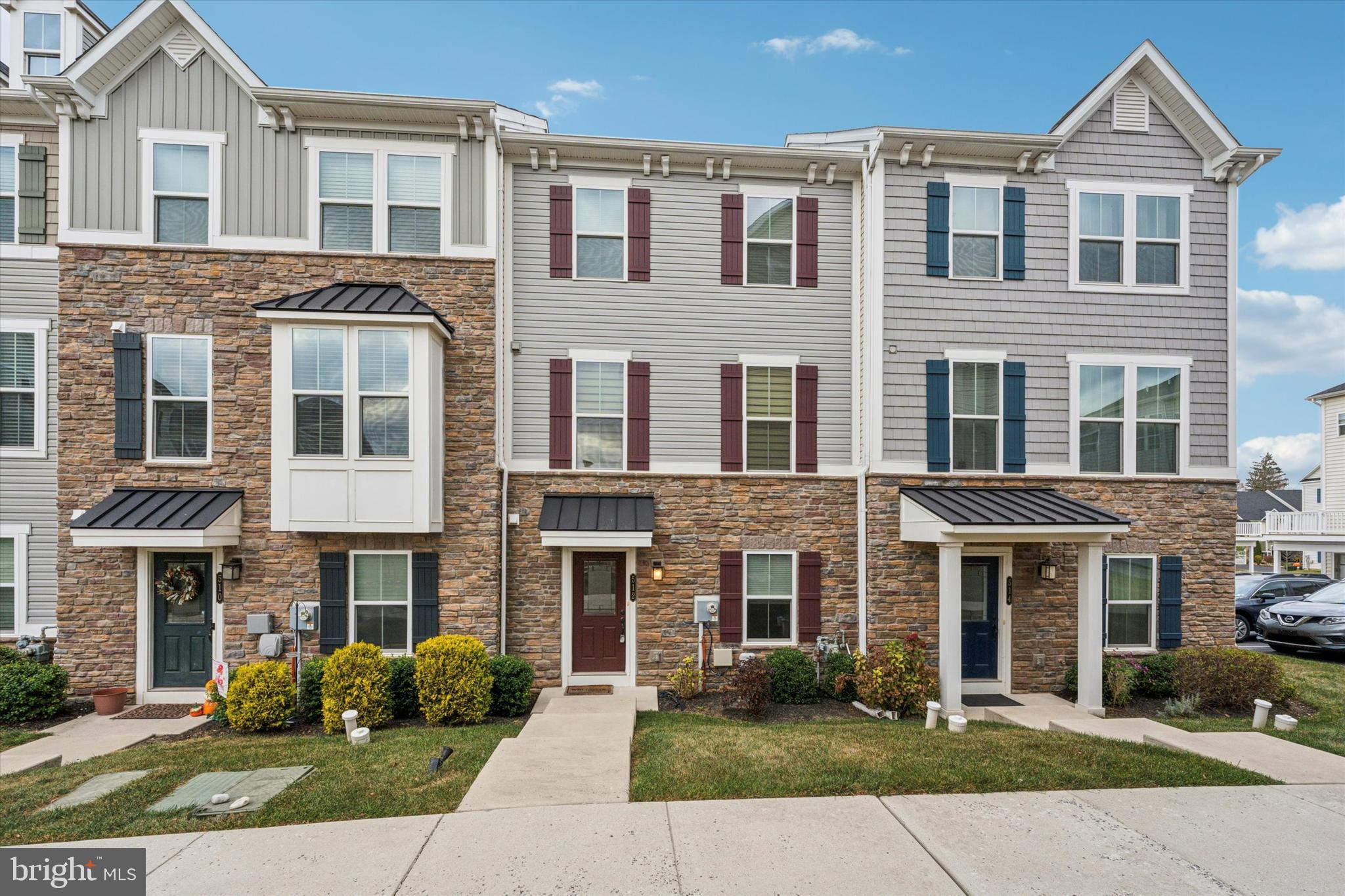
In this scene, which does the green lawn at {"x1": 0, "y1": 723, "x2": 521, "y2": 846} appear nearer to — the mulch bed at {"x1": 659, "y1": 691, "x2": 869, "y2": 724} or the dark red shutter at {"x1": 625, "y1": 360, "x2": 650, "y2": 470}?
the mulch bed at {"x1": 659, "y1": 691, "x2": 869, "y2": 724}

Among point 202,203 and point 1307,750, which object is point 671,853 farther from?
point 202,203

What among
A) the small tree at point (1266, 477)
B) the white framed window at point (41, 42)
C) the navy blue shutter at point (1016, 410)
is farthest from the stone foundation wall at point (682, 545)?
the small tree at point (1266, 477)

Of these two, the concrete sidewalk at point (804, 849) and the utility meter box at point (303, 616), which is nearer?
the concrete sidewalk at point (804, 849)

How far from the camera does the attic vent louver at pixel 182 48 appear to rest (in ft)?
29.2

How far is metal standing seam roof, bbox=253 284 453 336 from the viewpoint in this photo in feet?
27.2

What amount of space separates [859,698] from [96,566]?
436 inches

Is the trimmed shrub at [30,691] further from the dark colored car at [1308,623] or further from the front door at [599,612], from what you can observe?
the dark colored car at [1308,623]

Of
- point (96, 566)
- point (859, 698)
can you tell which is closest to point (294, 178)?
point (96, 566)

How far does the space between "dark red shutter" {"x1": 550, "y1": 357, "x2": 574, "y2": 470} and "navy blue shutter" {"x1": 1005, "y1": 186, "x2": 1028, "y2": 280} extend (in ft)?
23.7

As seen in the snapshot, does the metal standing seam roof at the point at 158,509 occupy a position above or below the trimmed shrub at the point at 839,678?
above

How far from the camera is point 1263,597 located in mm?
15094

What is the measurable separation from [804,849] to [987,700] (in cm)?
622

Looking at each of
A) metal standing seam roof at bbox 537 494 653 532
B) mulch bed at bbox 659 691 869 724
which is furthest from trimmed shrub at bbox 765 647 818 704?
metal standing seam roof at bbox 537 494 653 532

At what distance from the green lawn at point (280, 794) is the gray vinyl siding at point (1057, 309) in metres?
7.36
